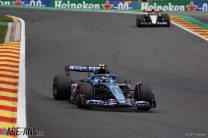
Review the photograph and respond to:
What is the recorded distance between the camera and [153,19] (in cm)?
3344

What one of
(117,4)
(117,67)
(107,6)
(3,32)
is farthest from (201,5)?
(117,67)

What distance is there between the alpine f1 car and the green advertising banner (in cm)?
1227

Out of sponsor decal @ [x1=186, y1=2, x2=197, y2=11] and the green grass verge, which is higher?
sponsor decal @ [x1=186, y1=2, x2=197, y2=11]

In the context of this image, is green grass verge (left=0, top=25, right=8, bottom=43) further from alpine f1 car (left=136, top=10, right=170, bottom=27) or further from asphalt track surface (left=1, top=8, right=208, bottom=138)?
alpine f1 car (left=136, top=10, right=170, bottom=27)

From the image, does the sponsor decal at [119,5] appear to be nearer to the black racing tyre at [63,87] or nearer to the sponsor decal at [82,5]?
the sponsor decal at [82,5]

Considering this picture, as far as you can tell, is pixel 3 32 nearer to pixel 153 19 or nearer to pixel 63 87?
pixel 153 19

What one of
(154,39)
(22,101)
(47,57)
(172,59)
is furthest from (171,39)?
(22,101)

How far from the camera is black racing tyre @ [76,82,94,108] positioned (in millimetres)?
12977

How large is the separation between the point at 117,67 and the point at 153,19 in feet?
38.5

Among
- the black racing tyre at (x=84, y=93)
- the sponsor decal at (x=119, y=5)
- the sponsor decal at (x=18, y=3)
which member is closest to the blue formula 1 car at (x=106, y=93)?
the black racing tyre at (x=84, y=93)

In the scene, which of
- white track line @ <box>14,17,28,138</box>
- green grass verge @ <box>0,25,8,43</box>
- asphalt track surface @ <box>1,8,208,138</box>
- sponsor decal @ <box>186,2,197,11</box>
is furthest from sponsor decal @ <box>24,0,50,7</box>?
white track line @ <box>14,17,28,138</box>

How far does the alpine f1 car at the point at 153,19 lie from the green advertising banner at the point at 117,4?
1227 cm

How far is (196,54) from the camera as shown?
83.6 ft

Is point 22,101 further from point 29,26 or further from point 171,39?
→ point 29,26
